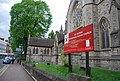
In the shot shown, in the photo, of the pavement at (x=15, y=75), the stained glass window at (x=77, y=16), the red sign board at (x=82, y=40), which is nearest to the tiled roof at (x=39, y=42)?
the stained glass window at (x=77, y=16)

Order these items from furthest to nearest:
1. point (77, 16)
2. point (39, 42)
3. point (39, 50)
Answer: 1. point (39, 42)
2. point (39, 50)
3. point (77, 16)

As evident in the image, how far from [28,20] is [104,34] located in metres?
27.6

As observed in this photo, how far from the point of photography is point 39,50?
5025 centimetres

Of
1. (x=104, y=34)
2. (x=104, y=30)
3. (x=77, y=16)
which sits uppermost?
(x=77, y=16)

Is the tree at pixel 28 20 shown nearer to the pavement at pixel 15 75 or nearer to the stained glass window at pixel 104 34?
the pavement at pixel 15 75

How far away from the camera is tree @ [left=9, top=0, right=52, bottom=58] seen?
43375mm

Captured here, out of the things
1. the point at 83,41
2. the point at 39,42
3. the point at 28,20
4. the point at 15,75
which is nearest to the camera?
the point at 83,41

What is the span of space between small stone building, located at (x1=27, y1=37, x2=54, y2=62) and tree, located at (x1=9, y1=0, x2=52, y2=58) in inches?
79.9

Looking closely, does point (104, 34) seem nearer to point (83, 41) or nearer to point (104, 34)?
point (104, 34)

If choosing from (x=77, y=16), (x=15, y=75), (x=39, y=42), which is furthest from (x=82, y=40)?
(x=39, y=42)

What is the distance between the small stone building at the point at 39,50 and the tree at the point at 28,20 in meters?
2.03

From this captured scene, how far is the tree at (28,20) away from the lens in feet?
142

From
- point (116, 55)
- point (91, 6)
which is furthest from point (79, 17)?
point (116, 55)

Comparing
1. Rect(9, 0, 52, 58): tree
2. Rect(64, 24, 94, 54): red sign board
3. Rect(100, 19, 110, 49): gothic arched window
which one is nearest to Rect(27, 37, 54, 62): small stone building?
Rect(9, 0, 52, 58): tree
